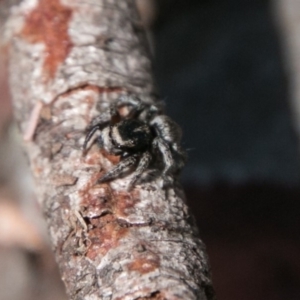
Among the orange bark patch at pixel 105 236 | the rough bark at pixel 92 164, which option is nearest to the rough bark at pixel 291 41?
the rough bark at pixel 92 164

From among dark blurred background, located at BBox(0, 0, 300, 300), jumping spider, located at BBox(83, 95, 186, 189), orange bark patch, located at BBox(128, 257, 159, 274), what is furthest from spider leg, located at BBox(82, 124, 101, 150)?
dark blurred background, located at BBox(0, 0, 300, 300)

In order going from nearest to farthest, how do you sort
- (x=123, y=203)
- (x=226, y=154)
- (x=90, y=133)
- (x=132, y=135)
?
(x=123, y=203) < (x=90, y=133) < (x=132, y=135) < (x=226, y=154)

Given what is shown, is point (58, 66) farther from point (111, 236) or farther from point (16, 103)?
point (111, 236)

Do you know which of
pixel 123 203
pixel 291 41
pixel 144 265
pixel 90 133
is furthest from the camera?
pixel 291 41

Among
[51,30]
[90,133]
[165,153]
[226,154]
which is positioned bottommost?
[226,154]

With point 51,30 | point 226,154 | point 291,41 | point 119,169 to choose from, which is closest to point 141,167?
point 119,169

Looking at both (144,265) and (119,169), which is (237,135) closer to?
(119,169)

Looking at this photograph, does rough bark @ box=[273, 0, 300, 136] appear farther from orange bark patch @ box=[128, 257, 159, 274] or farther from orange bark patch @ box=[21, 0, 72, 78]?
orange bark patch @ box=[128, 257, 159, 274]
